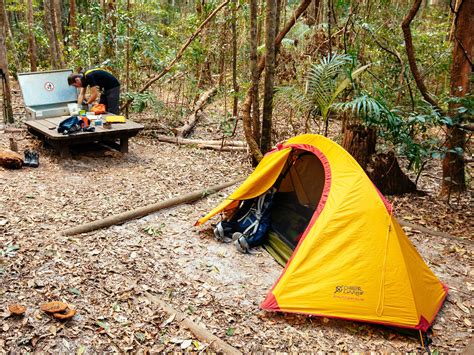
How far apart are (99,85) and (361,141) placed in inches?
210

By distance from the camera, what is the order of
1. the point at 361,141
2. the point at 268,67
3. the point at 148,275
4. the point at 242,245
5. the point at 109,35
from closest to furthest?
the point at 148,275 → the point at 242,245 → the point at 361,141 → the point at 268,67 → the point at 109,35

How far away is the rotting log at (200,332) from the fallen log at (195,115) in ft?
18.8

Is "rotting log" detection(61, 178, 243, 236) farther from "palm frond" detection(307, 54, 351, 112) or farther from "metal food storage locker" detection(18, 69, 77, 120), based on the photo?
"metal food storage locker" detection(18, 69, 77, 120)

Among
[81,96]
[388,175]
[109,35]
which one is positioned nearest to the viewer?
[388,175]

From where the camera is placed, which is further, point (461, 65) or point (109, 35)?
point (109, 35)

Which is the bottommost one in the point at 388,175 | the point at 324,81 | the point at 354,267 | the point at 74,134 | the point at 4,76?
the point at 354,267

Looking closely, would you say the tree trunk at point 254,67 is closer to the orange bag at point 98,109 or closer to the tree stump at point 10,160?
the orange bag at point 98,109

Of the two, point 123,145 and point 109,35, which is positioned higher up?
point 109,35

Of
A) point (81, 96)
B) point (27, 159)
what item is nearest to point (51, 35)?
point (81, 96)

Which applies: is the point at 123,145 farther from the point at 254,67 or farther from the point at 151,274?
the point at 151,274

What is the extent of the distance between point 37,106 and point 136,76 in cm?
292

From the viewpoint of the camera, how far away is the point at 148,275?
404cm

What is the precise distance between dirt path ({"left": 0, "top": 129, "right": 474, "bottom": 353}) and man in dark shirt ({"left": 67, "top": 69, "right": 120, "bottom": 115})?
7.83 ft

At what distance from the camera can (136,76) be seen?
10422 millimetres
